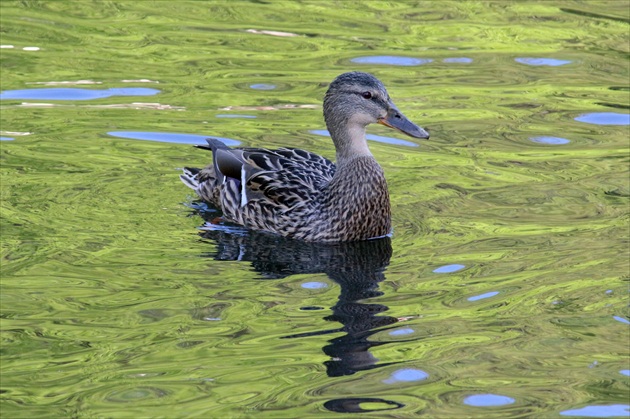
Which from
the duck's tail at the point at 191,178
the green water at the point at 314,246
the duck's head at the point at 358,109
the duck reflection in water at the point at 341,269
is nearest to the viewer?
the green water at the point at 314,246

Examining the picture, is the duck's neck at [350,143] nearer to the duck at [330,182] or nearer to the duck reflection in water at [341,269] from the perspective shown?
the duck at [330,182]

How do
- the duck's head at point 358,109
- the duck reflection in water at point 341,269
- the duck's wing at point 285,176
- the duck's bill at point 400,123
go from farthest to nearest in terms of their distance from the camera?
1. the duck's wing at point 285,176
2. the duck's head at point 358,109
3. the duck's bill at point 400,123
4. the duck reflection in water at point 341,269

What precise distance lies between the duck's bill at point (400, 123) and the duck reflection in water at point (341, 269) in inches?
34.6

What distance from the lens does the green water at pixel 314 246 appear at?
25.0 ft

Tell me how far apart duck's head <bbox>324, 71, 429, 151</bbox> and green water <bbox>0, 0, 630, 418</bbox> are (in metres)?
0.80

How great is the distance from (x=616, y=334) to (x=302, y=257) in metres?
2.73

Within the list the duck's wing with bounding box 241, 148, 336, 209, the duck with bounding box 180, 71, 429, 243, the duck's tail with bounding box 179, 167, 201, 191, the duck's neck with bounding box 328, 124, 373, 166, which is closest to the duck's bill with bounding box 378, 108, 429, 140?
the duck with bounding box 180, 71, 429, 243

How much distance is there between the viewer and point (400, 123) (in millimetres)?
10602

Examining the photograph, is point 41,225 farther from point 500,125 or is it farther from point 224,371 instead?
point 500,125

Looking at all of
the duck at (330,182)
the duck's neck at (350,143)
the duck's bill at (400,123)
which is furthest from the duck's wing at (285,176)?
the duck's bill at (400,123)

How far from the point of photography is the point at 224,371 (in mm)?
7695

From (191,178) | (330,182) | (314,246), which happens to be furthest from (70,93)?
→ (314,246)

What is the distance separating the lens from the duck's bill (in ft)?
34.4

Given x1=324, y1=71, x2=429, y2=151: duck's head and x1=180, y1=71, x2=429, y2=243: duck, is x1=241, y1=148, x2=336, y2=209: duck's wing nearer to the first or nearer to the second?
x1=180, y1=71, x2=429, y2=243: duck
